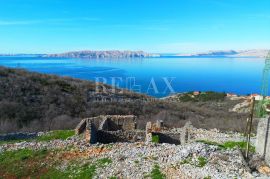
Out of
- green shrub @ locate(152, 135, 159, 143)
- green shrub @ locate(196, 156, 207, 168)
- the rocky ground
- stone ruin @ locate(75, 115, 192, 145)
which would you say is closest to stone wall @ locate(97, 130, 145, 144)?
stone ruin @ locate(75, 115, 192, 145)

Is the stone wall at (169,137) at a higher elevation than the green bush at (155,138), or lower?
lower

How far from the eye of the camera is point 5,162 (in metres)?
17.1

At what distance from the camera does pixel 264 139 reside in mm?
16703

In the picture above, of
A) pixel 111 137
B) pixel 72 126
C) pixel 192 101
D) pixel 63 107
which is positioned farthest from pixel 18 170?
pixel 192 101

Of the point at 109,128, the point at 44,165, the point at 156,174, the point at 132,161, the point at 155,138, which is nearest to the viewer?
the point at 156,174

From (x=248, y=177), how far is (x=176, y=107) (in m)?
37.9

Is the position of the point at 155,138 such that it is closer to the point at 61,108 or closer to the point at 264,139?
the point at 264,139

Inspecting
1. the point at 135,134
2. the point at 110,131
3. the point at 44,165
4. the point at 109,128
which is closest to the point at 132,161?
the point at 44,165

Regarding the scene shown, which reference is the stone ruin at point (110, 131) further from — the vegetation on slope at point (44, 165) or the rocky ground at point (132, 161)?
the vegetation on slope at point (44, 165)

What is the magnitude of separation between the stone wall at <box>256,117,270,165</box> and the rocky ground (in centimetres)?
110

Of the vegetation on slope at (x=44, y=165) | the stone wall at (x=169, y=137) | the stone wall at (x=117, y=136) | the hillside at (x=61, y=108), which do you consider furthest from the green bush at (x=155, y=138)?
the hillside at (x=61, y=108)

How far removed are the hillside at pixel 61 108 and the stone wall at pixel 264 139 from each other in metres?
16.5

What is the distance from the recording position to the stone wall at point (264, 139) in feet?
53.7

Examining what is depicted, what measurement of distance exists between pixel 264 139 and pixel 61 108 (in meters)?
26.9
